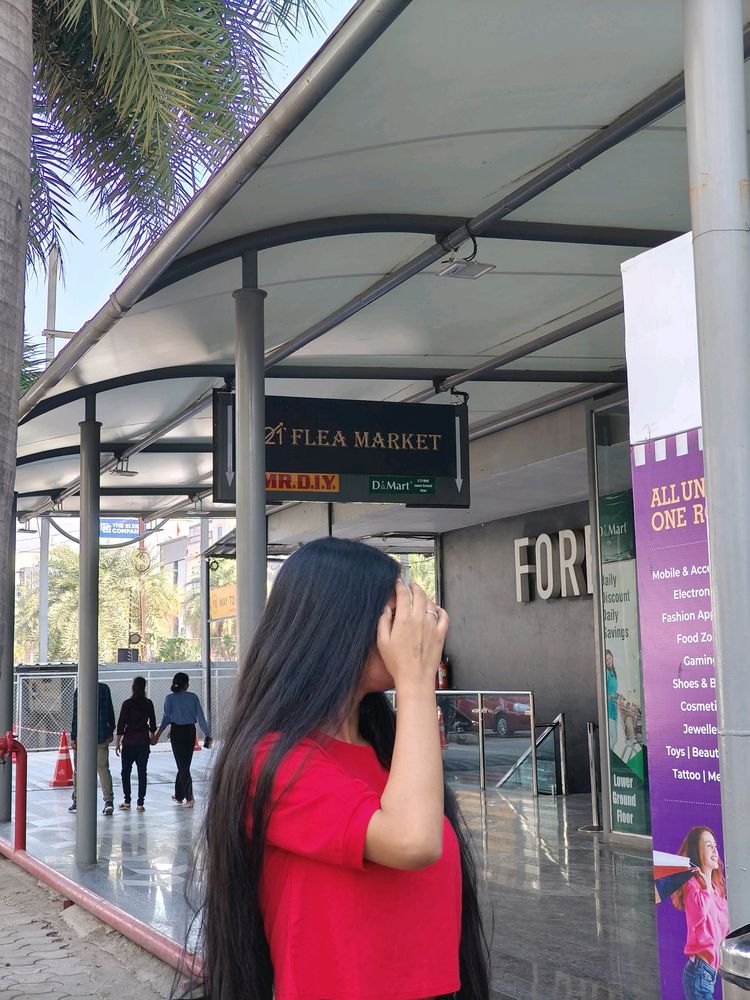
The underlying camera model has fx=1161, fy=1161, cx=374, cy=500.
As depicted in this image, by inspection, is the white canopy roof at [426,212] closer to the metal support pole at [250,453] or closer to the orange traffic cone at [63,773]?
the metal support pole at [250,453]

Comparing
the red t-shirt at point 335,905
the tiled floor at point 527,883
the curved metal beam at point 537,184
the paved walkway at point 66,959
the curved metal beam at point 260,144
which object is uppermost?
the curved metal beam at point 537,184

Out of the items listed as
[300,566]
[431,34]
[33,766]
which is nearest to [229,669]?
[33,766]

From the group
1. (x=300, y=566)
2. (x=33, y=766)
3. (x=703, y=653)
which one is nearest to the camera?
(x=300, y=566)

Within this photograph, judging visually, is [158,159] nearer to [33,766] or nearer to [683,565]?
[683,565]

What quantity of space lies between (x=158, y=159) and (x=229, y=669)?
19.2 meters

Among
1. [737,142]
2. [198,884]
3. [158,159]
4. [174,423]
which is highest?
[158,159]

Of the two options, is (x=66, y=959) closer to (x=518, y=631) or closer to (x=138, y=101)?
(x=138, y=101)

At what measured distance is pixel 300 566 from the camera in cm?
201

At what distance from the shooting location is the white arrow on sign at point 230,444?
8094 millimetres

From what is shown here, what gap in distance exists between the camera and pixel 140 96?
1037cm

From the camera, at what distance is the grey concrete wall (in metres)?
15.6

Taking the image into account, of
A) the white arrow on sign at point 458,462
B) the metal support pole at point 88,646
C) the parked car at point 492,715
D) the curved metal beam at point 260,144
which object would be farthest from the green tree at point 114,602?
the curved metal beam at point 260,144

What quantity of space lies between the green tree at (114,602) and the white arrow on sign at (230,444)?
50416 millimetres

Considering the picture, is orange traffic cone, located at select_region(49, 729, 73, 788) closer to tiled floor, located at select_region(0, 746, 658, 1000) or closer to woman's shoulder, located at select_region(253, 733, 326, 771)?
tiled floor, located at select_region(0, 746, 658, 1000)
